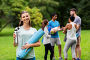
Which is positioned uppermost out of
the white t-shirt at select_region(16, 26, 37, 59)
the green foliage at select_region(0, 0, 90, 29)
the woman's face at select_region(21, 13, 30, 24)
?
the woman's face at select_region(21, 13, 30, 24)

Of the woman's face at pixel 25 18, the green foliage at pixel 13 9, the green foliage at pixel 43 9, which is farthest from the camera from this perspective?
the green foliage at pixel 43 9

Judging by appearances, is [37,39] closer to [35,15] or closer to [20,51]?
[20,51]

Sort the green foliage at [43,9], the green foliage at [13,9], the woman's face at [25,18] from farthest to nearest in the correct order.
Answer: the green foliage at [43,9], the green foliage at [13,9], the woman's face at [25,18]

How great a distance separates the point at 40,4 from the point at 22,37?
1390 inches

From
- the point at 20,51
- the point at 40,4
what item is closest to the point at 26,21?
the point at 20,51

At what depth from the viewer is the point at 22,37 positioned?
4.27m

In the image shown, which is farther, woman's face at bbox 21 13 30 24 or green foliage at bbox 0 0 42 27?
green foliage at bbox 0 0 42 27

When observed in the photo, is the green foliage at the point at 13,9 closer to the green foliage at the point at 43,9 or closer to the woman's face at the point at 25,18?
the green foliage at the point at 43,9

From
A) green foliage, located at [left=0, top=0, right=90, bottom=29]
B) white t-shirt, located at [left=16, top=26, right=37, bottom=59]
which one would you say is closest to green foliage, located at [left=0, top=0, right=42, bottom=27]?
green foliage, located at [left=0, top=0, right=90, bottom=29]

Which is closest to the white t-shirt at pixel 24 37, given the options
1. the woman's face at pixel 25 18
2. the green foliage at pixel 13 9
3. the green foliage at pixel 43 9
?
the woman's face at pixel 25 18

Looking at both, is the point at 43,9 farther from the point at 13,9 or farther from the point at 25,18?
the point at 25,18

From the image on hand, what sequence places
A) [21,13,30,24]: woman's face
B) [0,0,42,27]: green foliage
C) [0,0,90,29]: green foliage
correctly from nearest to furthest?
[21,13,30,24]: woman's face < [0,0,42,27]: green foliage < [0,0,90,29]: green foliage

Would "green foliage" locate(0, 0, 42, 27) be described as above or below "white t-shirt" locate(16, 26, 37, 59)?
below

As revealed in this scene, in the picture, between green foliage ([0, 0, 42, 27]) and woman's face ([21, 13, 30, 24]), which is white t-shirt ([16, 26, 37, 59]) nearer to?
woman's face ([21, 13, 30, 24])
